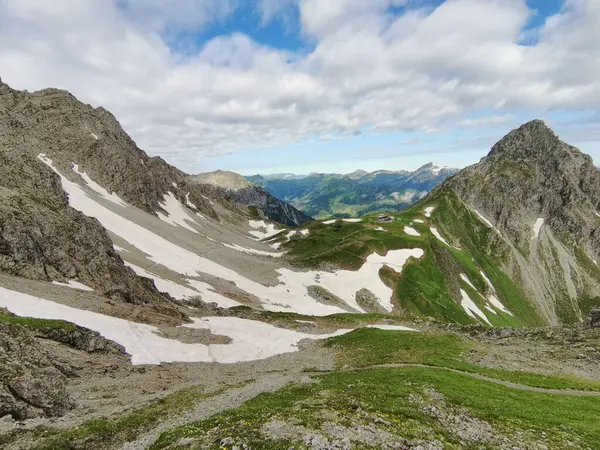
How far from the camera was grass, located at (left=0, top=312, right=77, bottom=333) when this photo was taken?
34.2 meters

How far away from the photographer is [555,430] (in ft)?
74.4

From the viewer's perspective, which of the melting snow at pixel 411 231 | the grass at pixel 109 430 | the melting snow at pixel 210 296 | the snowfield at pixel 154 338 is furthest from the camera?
the melting snow at pixel 411 231

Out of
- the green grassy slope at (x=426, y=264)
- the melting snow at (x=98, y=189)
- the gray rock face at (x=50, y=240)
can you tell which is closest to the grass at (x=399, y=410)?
the gray rock face at (x=50, y=240)

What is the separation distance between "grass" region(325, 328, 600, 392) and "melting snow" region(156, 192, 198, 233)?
120080mm

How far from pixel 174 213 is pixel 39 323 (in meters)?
Result: 146

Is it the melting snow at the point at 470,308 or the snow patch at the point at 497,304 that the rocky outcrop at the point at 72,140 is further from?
the snow patch at the point at 497,304

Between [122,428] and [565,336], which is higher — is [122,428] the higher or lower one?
the higher one

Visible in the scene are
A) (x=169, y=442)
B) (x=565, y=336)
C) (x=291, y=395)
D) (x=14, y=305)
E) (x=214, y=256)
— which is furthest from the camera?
(x=214, y=256)

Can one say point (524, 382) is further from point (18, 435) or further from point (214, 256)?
point (214, 256)

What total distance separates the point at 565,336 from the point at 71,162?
16375 centimetres

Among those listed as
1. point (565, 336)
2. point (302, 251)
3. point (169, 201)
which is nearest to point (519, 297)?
point (302, 251)

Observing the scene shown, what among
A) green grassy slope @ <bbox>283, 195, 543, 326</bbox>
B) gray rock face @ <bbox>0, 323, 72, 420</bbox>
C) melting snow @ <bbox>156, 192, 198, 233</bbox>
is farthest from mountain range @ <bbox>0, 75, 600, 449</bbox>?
melting snow @ <bbox>156, 192, 198, 233</bbox>

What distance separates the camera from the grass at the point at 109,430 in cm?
1864

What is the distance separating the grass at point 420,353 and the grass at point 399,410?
14.1ft
